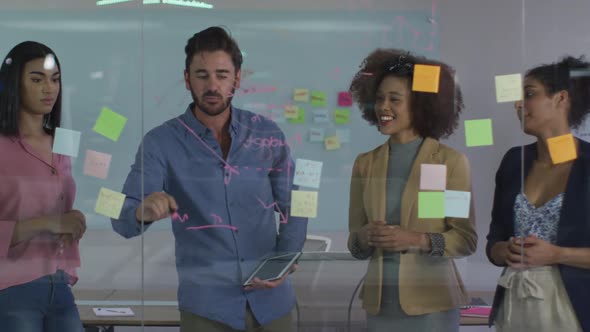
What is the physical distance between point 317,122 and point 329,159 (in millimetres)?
156

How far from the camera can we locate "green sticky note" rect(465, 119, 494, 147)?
263 centimetres

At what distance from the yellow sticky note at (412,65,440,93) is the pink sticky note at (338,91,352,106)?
10.3 inches

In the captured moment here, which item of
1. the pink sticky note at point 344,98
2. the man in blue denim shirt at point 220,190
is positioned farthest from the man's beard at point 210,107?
the pink sticky note at point 344,98

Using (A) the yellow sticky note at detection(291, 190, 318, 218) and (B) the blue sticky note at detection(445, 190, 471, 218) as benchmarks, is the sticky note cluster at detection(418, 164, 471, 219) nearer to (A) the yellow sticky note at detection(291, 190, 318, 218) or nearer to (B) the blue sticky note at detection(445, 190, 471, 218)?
(B) the blue sticky note at detection(445, 190, 471, 218)

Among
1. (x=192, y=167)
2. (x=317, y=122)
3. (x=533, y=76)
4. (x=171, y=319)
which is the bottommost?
(x=171, y=319)

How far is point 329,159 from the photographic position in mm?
2654

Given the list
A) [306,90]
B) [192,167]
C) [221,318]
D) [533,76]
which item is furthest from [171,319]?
[533,76]

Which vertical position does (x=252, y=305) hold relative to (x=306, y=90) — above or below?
below

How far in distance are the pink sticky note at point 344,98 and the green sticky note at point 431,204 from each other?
0.46 meters

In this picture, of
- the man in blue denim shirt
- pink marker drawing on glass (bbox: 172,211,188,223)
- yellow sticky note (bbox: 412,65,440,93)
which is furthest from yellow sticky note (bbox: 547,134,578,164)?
pink marker drawing on glass (bbox: 172,211,188,223)

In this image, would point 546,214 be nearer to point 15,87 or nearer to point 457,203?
point 457,203

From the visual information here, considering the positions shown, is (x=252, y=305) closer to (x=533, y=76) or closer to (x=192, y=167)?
(x=192, y=167)

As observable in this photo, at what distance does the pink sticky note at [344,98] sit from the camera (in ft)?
8.66

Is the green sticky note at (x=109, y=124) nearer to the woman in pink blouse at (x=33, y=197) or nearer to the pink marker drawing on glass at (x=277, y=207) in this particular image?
the woman in pink blouse at (x=33, y=197)
